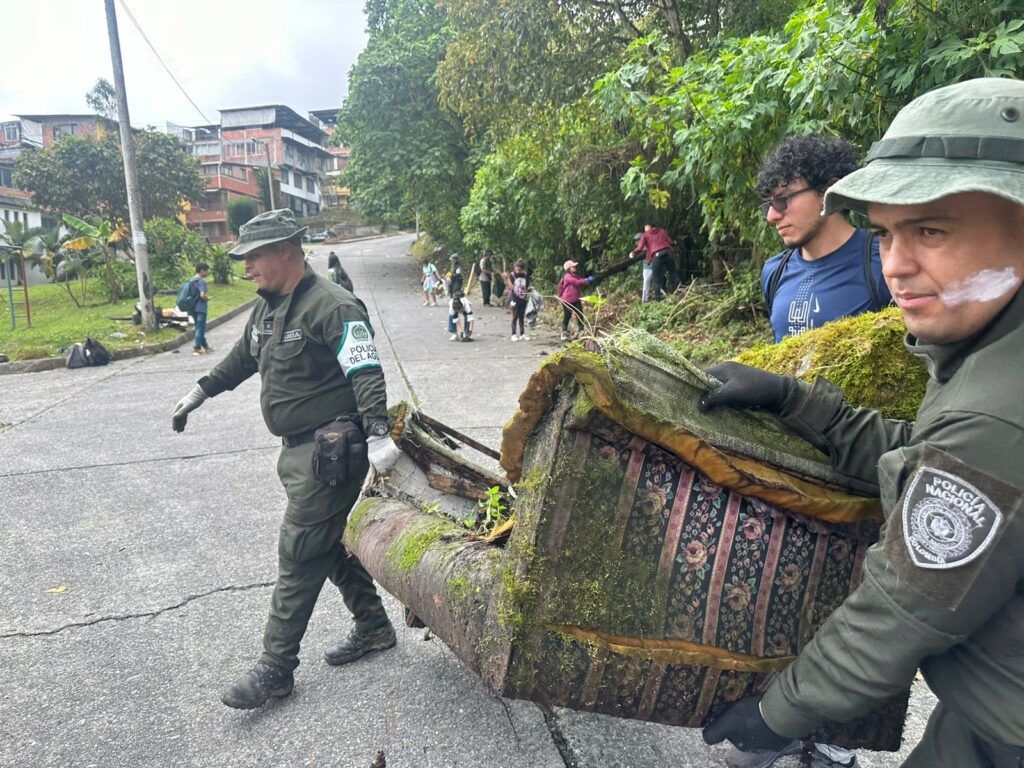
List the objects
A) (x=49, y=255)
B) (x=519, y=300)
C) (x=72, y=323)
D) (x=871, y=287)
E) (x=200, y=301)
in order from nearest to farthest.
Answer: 1. (x=871, y=287)
2. (x=200, y=301)
3. (x=519, y=300)
4. (x=72, y=323)
5. (x=49, y=255)

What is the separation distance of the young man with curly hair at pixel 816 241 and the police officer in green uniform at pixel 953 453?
1.28 m

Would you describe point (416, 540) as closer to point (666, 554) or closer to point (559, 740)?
point (666, 554)

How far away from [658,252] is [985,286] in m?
11.1

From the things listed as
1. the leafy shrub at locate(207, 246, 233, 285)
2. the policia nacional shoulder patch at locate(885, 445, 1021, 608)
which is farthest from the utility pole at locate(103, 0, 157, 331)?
the policia nacional shoulder patch at locate(885, 445, 1021, 608)

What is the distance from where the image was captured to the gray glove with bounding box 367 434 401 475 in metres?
2.60

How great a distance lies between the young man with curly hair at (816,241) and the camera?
2.33 meters

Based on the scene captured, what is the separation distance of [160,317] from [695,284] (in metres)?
11.4

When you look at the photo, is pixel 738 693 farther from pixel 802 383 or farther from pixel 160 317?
pixel 160 317

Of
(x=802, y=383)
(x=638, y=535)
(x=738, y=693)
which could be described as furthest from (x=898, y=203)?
(x=738, y=693)

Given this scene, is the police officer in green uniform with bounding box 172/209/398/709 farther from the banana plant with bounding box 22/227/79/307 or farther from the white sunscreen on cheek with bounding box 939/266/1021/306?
the banana plant with bounding box 22/227/79/307

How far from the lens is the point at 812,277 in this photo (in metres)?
2.49

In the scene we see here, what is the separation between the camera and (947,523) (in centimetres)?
98

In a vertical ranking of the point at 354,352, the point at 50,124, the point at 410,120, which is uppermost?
the point at 50,124

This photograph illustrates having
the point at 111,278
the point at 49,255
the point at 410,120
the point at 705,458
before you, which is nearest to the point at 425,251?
the point at 410,120
